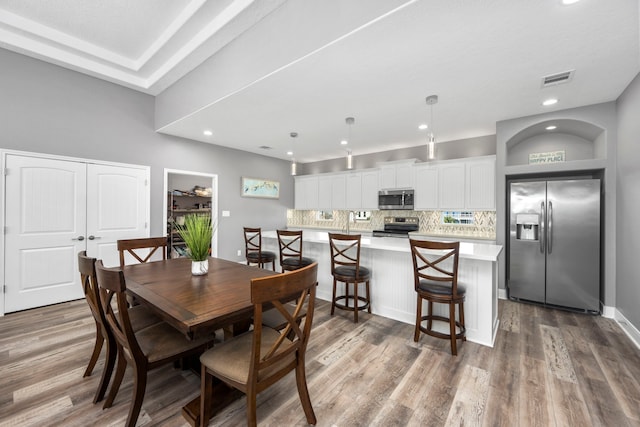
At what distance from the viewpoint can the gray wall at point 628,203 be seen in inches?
106

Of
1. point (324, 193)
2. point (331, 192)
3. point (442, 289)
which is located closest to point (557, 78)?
point (442, 289)

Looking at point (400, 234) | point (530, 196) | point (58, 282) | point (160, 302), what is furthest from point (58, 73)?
point (530, 196)

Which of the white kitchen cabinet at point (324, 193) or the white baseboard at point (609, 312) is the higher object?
the white kitchen cabinet at point (324, 193)

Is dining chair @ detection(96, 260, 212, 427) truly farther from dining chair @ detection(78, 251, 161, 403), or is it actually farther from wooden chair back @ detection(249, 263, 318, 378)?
wooden chair back @ detection(249, 263, 318, 378)

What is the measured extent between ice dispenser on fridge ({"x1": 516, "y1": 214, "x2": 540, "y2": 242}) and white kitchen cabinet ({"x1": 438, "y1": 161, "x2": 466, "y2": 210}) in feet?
3.43

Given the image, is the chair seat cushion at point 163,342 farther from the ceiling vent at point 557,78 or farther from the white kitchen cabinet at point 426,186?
the white kitchen cabinet at point 426,186

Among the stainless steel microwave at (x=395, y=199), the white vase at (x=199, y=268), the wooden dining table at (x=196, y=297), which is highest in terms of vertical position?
the stainless steel microwave at (x=395, y=199)

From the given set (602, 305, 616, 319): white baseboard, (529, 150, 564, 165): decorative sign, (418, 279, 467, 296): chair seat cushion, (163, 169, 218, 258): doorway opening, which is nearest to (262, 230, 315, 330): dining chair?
(418, 279, 467, 296): chair seat cushion

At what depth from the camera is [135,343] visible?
4.67ft

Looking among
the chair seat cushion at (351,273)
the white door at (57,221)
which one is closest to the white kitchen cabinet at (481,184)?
the chair seat cushion at (351,273)

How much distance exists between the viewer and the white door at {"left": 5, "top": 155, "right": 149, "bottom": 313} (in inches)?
127

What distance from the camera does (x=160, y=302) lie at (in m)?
1.55

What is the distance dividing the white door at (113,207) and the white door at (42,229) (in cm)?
11

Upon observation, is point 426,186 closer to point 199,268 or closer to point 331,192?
point 331,192
